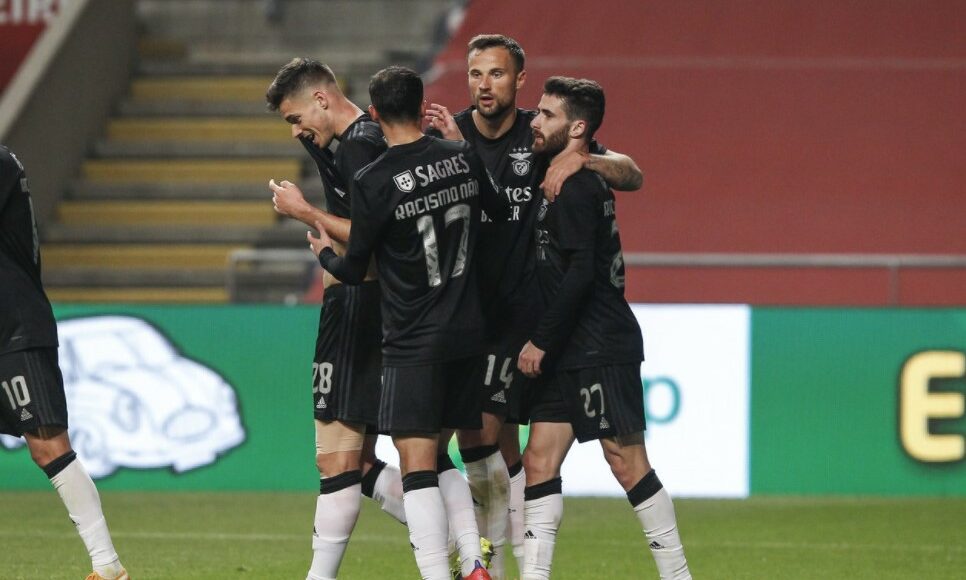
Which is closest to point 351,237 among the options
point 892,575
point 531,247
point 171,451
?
point 531,247

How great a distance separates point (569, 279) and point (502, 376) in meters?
0.62

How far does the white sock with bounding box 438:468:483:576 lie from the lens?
18.6 ft

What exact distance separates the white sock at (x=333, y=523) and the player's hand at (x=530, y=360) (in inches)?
29.8

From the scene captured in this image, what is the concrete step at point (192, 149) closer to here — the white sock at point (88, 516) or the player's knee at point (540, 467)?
the white sock at point (88, 516)

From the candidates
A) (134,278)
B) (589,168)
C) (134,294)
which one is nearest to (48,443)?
(589,168)

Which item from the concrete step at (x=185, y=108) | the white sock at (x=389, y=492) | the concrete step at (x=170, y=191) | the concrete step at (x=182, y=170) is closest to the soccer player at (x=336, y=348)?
the white sock at (x=389, y=492)

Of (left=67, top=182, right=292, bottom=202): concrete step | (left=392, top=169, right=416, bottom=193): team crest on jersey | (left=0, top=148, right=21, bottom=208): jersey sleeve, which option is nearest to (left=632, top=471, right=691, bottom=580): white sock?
(left=392, top=169, right=416, bottom=193): team crest on jersey

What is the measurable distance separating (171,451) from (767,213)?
5714 mm

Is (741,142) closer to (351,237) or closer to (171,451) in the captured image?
(171,451)

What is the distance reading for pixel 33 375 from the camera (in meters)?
6.11

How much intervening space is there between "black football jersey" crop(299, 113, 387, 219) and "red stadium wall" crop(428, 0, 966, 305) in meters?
7.81

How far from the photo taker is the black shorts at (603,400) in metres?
5.87

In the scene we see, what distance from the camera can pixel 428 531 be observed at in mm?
5543

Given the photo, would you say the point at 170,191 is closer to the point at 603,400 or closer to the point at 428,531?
the point at 603,400
